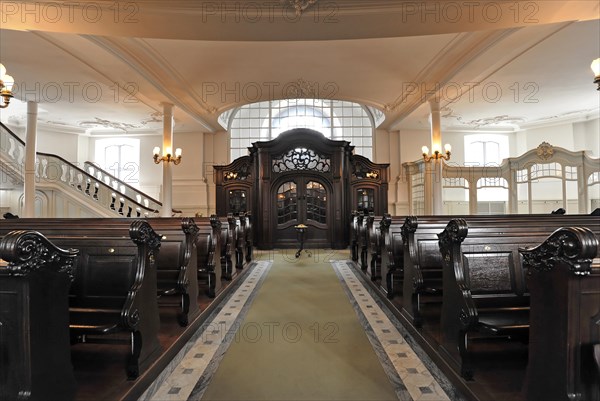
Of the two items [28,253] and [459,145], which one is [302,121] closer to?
[459,145]

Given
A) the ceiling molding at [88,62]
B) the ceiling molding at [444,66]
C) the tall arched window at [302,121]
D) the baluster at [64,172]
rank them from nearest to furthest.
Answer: the ceiling molding at [88,62] → the ceiling molding at [444,66] → the baluster at [64,172] → the tall arched window at [302,121]

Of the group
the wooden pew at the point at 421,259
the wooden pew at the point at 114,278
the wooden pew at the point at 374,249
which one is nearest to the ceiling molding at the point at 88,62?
the wooden pew at the point at 114,278

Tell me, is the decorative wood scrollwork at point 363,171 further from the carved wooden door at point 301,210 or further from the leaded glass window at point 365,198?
the carved wooden door at point 301,210

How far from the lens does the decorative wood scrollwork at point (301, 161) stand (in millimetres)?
8966

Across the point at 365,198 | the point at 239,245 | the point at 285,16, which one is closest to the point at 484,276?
the point at 285,16

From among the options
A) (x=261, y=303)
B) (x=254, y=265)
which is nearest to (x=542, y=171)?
(x=254, y=265)

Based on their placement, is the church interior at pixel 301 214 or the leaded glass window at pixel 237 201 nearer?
the church interior at pixel 301 214

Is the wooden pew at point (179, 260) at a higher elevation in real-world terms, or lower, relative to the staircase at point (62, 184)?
lower

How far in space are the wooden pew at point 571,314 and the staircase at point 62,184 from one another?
28.8 feet

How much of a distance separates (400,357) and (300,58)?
5.05 m

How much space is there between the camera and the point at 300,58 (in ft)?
18.8

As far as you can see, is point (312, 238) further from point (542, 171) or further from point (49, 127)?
point (49, 127)

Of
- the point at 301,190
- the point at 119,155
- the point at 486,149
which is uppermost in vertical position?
the point at 486,149

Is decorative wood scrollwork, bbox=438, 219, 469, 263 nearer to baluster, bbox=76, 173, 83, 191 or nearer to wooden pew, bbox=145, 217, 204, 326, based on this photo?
wooden pew, bbox=145, 217, 204, 326
